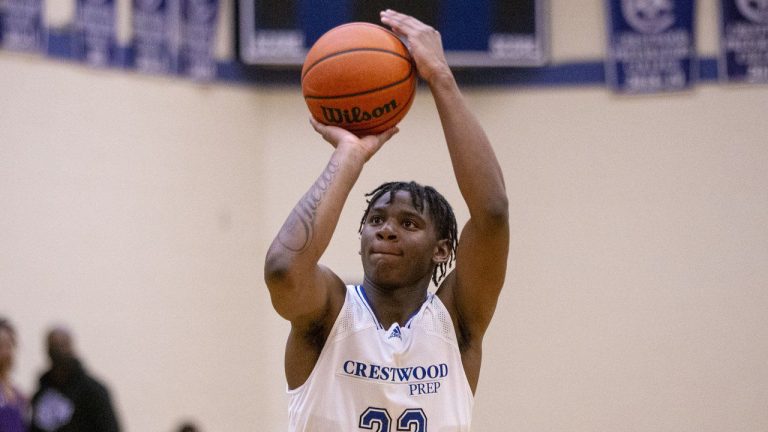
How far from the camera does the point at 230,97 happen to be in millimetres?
9289

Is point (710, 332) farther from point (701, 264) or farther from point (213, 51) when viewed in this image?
point (213, 51)

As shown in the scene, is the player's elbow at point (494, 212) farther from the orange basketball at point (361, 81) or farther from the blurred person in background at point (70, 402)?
the blurred person in background at point (70, 402)

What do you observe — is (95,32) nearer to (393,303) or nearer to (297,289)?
(393,303)

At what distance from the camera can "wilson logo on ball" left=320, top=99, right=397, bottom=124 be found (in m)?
3.26

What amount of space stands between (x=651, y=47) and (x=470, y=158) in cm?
662

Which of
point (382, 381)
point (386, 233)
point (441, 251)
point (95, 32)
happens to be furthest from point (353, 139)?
point (95, 32)

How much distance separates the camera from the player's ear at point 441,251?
3330 mm

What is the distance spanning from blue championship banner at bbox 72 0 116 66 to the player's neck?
204 inches

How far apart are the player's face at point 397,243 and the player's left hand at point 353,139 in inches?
7.0

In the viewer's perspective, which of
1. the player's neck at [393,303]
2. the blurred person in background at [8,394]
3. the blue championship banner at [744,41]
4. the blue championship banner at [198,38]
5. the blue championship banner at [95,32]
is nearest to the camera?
the player's neck at [393,303]

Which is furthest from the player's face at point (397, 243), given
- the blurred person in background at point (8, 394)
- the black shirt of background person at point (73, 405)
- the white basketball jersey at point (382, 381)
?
the black shirt of background person at point (73, 405)

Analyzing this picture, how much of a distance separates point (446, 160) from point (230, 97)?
203 cm

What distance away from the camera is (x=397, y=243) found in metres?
3.15

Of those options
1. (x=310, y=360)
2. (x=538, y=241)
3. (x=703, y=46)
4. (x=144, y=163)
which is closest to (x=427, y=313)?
(x=310, y=360)
